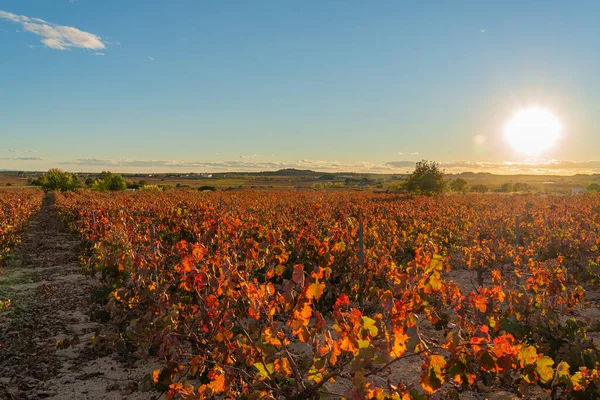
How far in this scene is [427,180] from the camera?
4319 cm

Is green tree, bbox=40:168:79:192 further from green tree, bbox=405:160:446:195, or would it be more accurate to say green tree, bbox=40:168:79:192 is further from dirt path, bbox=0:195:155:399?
dirt path, bbox=0:195:155:399

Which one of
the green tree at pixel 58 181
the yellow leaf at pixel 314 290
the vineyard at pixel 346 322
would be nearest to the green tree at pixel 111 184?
the green tree at pixel 58 181

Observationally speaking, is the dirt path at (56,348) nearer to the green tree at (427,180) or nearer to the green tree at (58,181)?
the green tree at (427,180)

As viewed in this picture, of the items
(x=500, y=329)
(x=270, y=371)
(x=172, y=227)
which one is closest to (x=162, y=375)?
(x=270, y=371)

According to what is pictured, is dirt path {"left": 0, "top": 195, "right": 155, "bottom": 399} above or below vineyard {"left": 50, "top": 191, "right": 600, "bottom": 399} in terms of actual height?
below

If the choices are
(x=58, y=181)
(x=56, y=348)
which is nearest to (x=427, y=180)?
(x=56, y=348)

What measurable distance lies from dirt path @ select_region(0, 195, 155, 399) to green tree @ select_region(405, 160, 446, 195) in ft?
125

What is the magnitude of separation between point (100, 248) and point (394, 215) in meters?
10.1

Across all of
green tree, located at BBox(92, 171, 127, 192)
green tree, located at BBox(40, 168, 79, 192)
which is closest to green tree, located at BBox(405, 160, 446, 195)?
green tree, located at BBox(92, 171, 127, 192)

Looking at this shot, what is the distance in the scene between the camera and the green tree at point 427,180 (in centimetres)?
4297

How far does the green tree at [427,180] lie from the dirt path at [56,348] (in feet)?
125

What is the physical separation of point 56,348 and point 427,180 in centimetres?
4133

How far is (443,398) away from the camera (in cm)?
410

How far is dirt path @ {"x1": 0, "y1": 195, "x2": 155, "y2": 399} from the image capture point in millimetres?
4620
